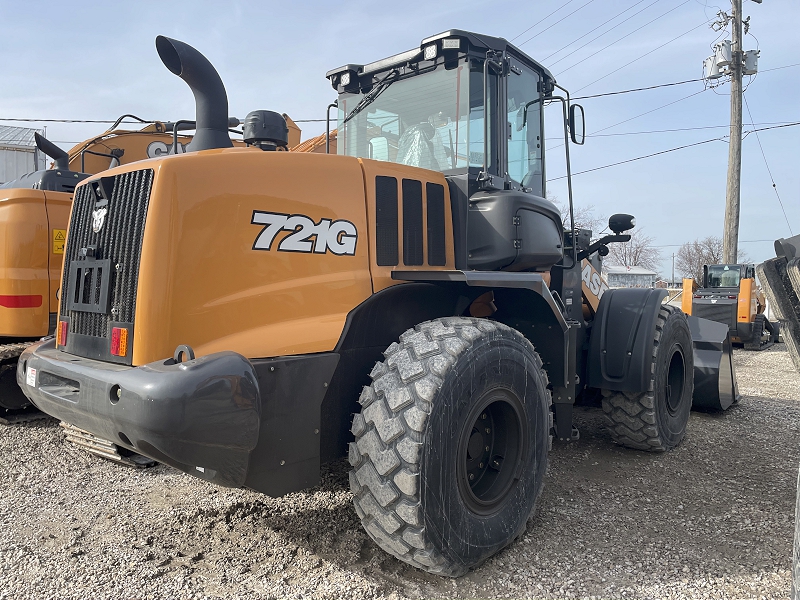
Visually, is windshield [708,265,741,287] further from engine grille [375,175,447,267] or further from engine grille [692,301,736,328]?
engine grille [375,175,447,267]

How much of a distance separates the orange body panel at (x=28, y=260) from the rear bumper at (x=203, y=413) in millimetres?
3096

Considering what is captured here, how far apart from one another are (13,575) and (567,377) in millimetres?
3201

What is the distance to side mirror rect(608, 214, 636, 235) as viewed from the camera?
462 cm

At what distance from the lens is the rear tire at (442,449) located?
2592mm

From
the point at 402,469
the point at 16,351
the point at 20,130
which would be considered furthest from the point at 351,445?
the point at 20,130

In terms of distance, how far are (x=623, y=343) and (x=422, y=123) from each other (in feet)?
7.50

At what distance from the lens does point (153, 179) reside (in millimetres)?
2594

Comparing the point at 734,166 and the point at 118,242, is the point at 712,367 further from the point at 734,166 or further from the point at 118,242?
the point at 734,166

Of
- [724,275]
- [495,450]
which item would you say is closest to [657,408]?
[495,450]

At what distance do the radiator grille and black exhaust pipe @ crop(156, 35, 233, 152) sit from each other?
0.57 meters

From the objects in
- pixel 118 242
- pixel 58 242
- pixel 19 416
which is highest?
pixel 58 242

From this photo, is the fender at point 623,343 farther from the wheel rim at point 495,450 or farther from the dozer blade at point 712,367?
the wheel rim at point 495,450

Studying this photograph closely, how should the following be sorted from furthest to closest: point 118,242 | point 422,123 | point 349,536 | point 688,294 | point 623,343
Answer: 1. point 688,294
2. point 623,343
3. point 422,123
4. point 349,536
5. point 118,242

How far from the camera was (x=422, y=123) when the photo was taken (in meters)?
3.84
